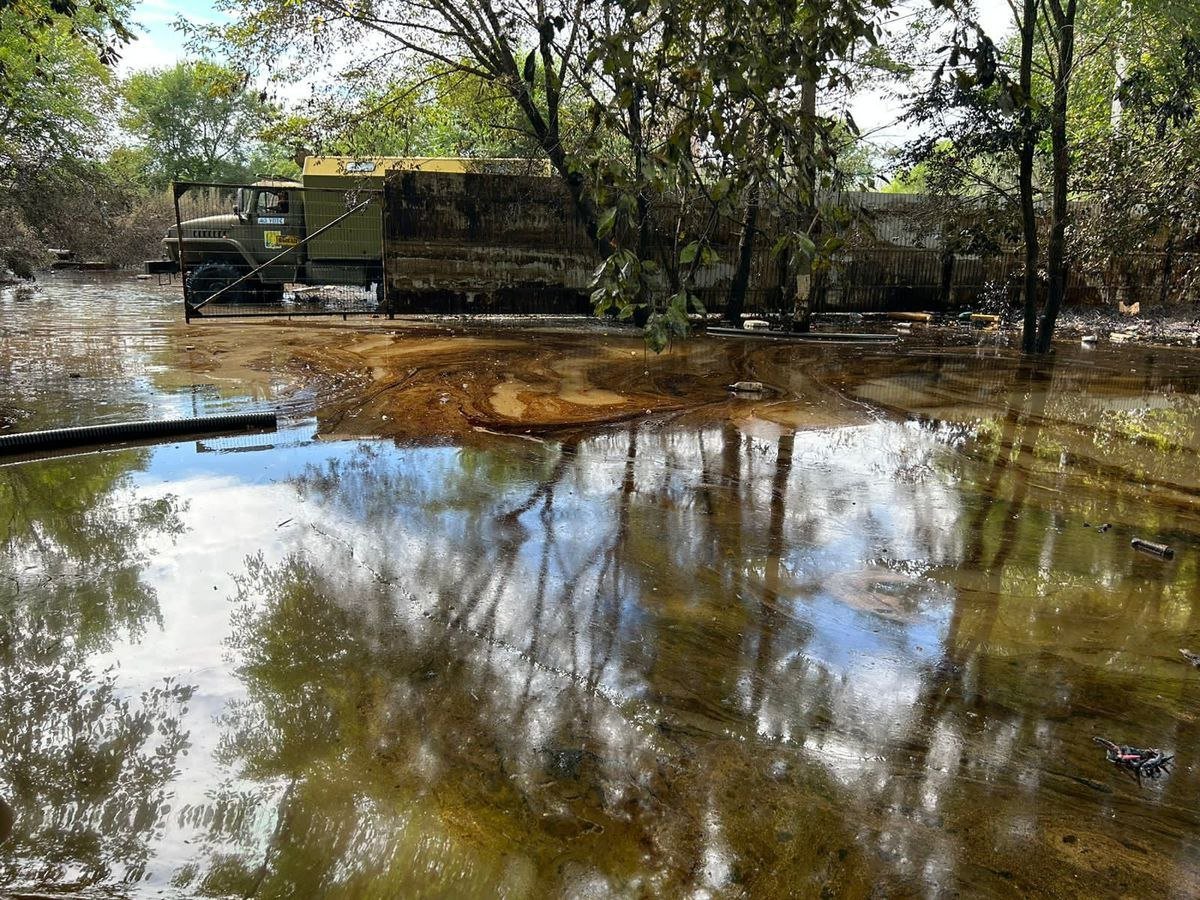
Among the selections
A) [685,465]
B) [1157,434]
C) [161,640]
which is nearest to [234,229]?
[685,465]

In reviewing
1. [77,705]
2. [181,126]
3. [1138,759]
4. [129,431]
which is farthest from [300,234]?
[181,126]

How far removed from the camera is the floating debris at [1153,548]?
4.00 metres

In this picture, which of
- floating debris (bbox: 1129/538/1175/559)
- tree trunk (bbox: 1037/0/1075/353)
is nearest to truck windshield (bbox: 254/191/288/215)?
tree trunk (bbox: 1037/0/1075/353)

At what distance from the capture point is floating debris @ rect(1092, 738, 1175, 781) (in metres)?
2.43

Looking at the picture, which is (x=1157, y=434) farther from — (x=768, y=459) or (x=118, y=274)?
(x=118, y=274)

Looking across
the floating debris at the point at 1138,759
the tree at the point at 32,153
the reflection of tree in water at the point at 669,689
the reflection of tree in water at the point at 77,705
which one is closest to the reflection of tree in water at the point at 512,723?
the reflection of tree in water at the point at 669,689

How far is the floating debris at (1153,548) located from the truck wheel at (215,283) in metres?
12.5

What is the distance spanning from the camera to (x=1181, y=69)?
927cm

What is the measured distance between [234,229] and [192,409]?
8.71 m

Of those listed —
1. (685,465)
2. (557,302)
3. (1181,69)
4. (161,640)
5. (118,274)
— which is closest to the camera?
(161,640)

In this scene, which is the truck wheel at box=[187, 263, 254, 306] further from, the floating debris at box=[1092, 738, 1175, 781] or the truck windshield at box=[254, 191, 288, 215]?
the floating debris at box=[1092, 738, 1175, 781]

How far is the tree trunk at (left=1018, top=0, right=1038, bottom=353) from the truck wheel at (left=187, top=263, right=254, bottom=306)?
11.2 meters

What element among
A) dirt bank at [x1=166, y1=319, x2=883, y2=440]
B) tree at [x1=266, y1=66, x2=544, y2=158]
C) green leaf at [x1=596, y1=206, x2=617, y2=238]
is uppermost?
tree at [x1=266, y1=66, x2=544, y2=158]

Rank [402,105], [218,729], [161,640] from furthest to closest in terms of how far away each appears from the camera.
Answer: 1. [402,105]
2. [161,640]
3. [218,729]
